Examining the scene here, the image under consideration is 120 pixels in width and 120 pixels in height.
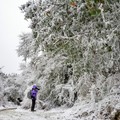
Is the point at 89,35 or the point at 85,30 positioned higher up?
the point at 85,30

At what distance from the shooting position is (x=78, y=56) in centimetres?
522

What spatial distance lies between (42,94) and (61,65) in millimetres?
2578

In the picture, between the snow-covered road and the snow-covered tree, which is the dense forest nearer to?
the snow-covered tree

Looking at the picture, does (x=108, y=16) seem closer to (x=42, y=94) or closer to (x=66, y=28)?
(x=66, y=28)

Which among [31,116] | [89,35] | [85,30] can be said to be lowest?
[31,116]

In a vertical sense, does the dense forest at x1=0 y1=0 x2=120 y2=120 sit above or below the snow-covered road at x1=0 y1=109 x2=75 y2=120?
above

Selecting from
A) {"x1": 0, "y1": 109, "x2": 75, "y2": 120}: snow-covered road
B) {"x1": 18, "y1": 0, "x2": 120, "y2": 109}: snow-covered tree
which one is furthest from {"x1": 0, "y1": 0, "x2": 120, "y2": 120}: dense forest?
{"x1": 0, "y1": 109, "x2": 75, "y2": 120}: snow-covered road

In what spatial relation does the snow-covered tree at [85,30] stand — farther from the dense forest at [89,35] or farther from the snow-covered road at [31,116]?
the snow-covered road at [31,116]

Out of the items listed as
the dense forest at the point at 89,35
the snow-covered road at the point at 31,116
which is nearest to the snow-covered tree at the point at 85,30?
the dense forest at the point at 89,35

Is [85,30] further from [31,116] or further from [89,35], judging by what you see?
[31,116]

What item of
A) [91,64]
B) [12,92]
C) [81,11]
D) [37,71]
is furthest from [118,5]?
[12,92]

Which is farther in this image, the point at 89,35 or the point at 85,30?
the point at 85,30

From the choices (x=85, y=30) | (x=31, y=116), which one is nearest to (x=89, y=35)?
(x=85, y=30)

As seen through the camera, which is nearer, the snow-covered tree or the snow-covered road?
the snow-covered tree
